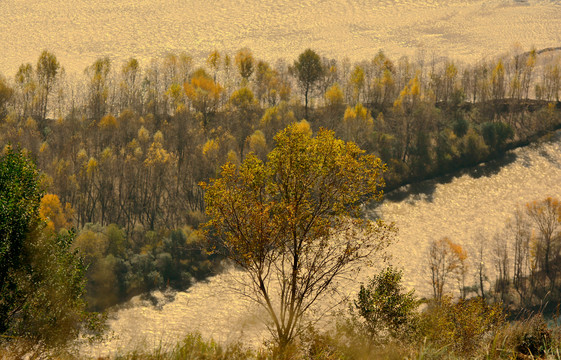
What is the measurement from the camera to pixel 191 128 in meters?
89.2

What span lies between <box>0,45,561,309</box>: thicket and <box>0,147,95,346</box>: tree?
29.2m

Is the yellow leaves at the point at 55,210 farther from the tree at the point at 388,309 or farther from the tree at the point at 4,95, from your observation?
the tree at the point at 388,309

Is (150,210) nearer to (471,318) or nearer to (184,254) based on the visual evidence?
(184,254)

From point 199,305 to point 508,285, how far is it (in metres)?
40.3

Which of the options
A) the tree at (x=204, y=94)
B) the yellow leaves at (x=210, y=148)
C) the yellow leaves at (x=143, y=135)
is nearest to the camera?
the yellow leaves at (x=210, y=148)

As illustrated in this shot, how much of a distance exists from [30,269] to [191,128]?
70.0 meters

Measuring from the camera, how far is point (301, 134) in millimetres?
18688

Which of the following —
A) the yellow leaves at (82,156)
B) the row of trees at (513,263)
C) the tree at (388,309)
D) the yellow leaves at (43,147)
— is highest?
the yellow leaves at (43,147)

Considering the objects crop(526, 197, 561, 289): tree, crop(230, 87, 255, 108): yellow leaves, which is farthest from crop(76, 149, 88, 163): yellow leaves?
crop(526, 197, 561, 289): tree

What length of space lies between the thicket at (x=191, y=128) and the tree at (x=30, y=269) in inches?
1148

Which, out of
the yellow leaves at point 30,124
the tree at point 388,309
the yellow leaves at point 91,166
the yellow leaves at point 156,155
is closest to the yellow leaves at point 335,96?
the yellow leaves at point 156,155

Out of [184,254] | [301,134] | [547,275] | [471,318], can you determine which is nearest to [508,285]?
[547,275]

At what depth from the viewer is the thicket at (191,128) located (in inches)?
2618

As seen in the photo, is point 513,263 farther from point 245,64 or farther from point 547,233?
point 245,64
